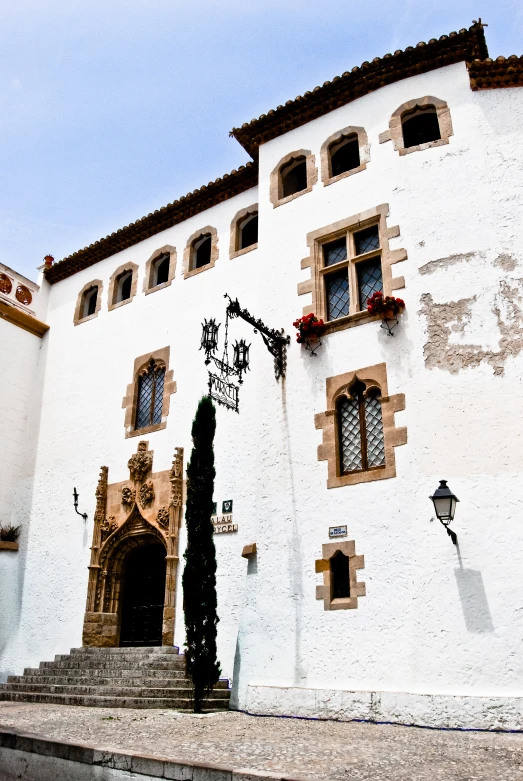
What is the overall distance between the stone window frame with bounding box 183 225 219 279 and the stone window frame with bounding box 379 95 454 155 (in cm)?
423

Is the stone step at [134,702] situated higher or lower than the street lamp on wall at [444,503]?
lower

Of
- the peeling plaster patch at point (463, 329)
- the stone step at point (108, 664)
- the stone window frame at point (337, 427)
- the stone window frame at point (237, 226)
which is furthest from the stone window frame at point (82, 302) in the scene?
the peeling plaster patch at point (463, 329)

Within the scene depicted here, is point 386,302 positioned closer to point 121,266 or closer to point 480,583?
point 480,583

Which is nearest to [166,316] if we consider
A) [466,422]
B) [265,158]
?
[265,158]

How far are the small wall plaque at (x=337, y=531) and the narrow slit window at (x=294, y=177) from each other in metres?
6.16

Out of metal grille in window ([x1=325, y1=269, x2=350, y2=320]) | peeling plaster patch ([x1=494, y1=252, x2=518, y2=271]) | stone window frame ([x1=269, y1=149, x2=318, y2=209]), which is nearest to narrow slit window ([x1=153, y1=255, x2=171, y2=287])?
stone window frame ([x1=269, y1=149, x2=318, y2=209])

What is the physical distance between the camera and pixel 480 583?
25.5ft

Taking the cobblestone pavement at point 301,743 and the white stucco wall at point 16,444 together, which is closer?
the cobblestone pavement at point 301,743

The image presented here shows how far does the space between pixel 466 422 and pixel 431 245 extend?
275 cm

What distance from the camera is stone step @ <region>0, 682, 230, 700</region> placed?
952 centimetres

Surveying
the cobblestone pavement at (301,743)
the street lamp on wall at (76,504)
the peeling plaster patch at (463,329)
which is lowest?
the cobblestone pavement at (301,743)

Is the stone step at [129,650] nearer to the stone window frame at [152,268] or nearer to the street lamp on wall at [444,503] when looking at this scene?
the street lamp on wall at [444,503]

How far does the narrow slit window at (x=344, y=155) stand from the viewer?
11.6m

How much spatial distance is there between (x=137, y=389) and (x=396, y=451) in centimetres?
676
